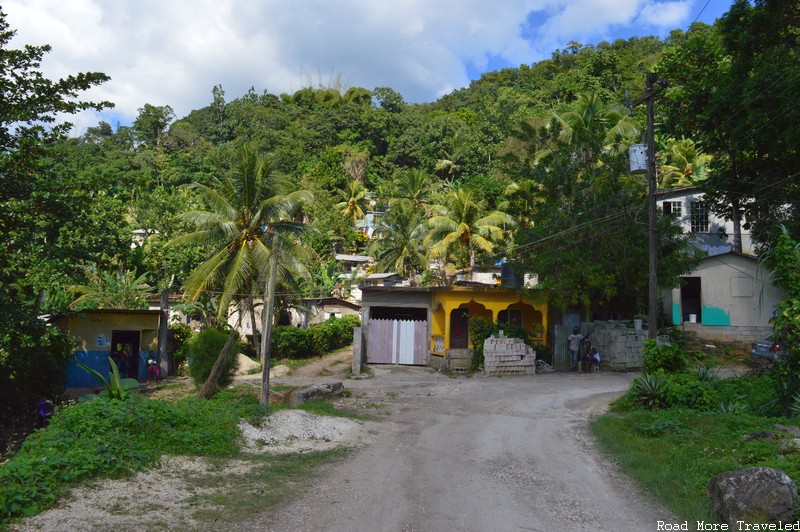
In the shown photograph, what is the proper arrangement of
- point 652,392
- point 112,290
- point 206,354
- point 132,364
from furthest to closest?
point 112,290
point 132,364
point 206,354
point 652,392

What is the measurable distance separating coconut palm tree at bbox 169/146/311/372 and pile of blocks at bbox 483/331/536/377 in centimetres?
885

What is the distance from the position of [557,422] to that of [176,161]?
185 ft

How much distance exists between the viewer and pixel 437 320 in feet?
90.4

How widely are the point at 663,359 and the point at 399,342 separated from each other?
12495 millimetres

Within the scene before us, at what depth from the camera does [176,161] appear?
2479 inches

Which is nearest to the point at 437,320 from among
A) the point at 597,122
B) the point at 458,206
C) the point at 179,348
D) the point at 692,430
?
the point at 458,206

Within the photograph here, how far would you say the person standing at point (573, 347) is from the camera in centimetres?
2469

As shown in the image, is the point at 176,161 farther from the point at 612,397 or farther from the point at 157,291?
the point at 612,397

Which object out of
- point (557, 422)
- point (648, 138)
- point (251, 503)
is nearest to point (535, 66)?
point (648, 138)

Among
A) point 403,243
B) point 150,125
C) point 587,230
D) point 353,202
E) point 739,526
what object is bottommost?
point 739,526

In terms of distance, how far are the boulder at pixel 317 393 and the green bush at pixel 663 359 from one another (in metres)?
8.66

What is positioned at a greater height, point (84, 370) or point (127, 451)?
point (127, 451)

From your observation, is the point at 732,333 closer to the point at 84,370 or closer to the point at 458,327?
the point at 458,327

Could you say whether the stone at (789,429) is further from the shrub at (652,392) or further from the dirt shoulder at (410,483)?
the shrub at (652,392)
